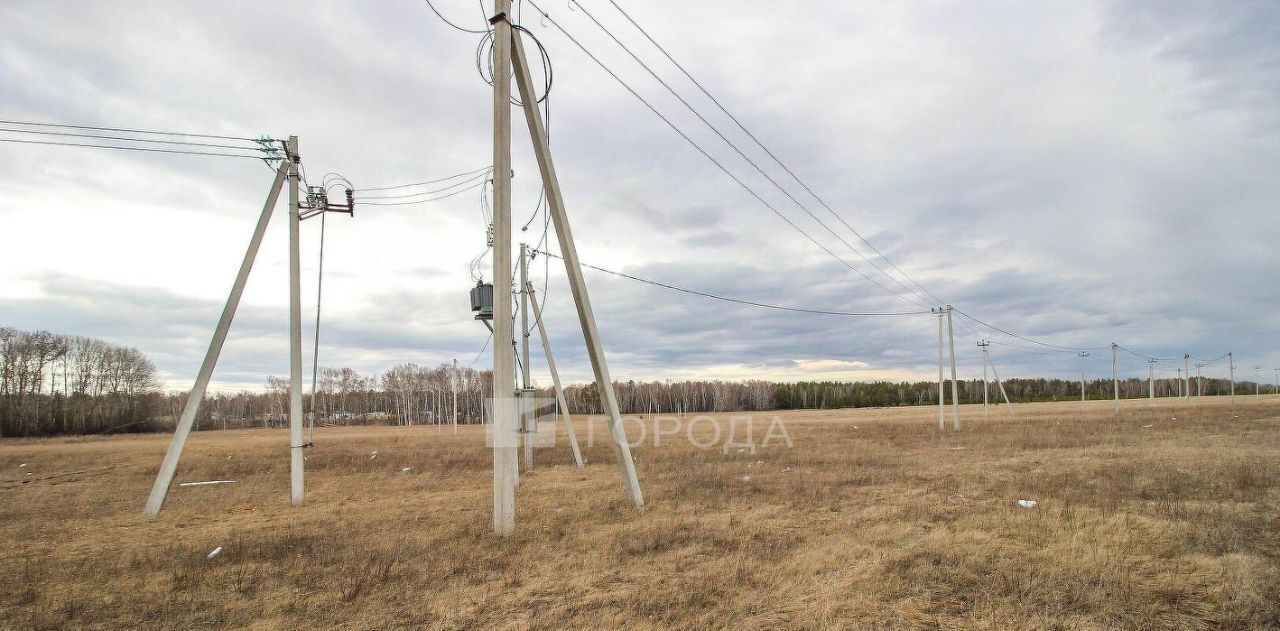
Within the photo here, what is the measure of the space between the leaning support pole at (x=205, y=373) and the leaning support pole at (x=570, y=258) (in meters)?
7.17

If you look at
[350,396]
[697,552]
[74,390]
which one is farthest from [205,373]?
[350,396]

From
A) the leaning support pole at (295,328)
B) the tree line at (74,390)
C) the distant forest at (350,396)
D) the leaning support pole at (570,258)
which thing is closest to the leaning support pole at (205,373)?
the leaning support pole at (295,328)

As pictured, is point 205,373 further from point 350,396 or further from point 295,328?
point 350,396

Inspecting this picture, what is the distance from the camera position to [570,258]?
37.2ft

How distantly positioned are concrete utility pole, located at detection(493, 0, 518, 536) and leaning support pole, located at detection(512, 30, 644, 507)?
1.58 feet

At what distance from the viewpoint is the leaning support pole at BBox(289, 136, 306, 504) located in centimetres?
1355

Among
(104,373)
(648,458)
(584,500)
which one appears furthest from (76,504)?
(104,373)

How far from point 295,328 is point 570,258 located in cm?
727

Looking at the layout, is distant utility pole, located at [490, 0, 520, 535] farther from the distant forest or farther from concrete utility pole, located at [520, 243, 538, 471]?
the distant forest

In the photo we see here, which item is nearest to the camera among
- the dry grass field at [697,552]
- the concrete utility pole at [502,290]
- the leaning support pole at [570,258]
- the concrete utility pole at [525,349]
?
the dry grass field at [697,552]

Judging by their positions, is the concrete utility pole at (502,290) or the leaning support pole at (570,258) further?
the leaning support pole at (570,258)

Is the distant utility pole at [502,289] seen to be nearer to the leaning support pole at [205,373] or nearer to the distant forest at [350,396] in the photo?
the leaning support pole at [205,373]

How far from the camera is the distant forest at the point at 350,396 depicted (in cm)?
6334

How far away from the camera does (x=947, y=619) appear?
5.39m
